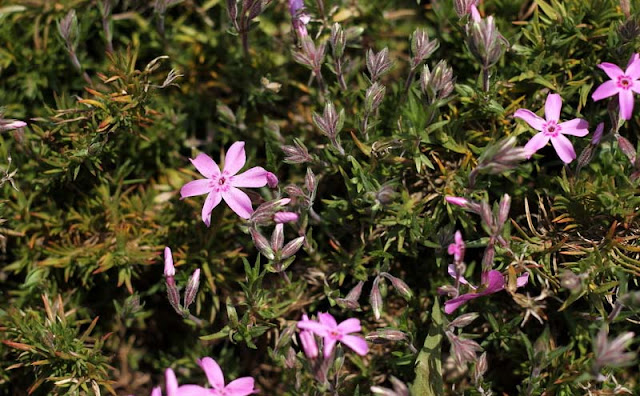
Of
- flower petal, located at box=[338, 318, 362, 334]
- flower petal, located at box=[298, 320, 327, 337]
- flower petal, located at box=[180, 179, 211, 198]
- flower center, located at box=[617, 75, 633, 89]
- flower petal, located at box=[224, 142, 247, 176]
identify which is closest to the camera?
flower petal, located at box=[298, 320, 327, 337]

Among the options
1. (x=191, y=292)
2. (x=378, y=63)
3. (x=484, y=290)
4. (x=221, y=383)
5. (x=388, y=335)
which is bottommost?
(x=221, y=383)

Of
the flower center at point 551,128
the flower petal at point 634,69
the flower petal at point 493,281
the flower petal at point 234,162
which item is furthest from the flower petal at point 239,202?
the flower petal at point 634,69

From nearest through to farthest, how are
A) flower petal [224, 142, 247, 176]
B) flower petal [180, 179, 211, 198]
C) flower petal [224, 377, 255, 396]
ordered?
1. flower petal [224, 377, 255, 396]
2. flower petal [180, 179, 211, 198]
3. flower petal [224, 142, 247, 176]

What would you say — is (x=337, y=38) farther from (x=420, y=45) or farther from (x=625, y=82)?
(x=625, y=82)

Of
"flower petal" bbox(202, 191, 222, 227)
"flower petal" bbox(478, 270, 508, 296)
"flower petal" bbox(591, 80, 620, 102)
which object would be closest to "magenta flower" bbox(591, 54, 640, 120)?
"flower petal" bbox(591, 80, 620, 102)

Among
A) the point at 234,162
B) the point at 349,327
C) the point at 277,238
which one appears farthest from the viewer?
the point at 234,162

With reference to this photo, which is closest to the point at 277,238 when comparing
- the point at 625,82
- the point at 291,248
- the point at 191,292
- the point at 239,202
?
the point at 291,248

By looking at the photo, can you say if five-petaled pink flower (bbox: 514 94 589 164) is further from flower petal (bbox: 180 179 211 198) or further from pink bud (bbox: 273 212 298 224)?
flower petal (bbox: 180 179 211 198)
